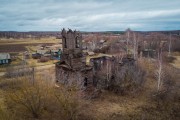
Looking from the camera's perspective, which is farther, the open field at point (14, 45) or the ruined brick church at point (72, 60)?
the open field at point (14, 45)

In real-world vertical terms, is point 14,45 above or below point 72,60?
above

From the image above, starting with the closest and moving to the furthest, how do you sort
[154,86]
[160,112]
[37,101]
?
[37,101], [160,112], [154,86]

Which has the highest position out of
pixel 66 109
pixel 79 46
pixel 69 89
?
pixel 79 46

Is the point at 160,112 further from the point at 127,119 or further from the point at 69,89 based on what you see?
the point at 69,89

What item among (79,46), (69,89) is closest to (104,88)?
(79,46)

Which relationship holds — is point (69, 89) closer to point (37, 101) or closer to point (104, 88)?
point (37, 101)

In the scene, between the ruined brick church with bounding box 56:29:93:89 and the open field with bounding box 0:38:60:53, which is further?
the open field with bounding box 0:38:60:53

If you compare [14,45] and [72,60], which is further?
[14,45]

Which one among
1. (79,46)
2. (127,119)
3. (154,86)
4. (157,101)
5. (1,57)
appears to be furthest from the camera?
(1,57)

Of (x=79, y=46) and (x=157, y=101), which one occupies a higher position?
(x=79, y=46)

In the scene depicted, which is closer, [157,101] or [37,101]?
[37,101]
